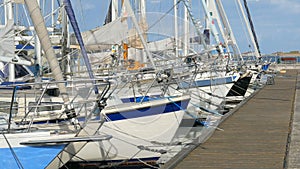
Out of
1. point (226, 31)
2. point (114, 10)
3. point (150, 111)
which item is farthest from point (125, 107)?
point (226, 31)

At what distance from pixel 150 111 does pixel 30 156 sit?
438cm

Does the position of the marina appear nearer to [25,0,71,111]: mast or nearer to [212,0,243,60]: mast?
[25,0,71,111]: mast

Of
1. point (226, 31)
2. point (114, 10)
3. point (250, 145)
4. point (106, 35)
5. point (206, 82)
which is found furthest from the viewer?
point (226, 31)

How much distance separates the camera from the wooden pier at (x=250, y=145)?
8.38 m

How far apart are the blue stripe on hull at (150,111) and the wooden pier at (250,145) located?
47.1 inches

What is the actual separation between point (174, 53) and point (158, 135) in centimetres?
766

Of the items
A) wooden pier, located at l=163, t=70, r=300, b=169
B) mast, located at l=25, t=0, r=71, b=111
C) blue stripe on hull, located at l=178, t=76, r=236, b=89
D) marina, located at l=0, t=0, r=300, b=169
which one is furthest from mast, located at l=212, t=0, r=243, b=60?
mast, located at l=25, t=0, r=71, b=111

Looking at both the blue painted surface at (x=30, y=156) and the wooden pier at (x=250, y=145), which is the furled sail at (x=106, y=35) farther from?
the blue painted surface at (x=30, y=156)

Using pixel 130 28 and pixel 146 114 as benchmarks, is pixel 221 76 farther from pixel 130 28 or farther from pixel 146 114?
pixel 146 114

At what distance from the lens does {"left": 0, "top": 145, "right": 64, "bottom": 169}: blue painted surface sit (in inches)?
352

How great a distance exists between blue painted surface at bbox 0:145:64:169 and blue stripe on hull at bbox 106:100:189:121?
3.26m

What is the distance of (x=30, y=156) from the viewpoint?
8945mm

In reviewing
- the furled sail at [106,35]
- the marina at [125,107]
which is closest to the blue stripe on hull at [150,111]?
the marina at [125,107]

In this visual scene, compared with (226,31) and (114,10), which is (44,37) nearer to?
(114,10)
